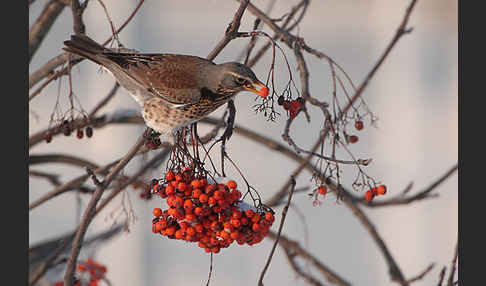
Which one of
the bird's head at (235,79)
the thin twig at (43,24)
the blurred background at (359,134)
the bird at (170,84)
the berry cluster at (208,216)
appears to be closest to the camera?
A: the berry cluster at (208,216)

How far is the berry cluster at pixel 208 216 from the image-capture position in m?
0.89

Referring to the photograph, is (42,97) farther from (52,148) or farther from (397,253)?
(397,253)

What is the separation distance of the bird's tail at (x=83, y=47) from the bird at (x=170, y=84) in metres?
0.02

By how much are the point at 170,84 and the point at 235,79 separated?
176 mm

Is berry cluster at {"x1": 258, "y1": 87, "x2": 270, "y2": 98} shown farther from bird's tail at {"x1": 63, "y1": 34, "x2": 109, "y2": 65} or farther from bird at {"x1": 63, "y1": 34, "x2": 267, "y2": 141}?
bird's tail at {"x1": 63, "y1": 34, "x2": 109, "y2": 65}

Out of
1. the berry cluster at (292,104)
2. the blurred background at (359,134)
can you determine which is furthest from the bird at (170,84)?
the blurred background at (359,134)

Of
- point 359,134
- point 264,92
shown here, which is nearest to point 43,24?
point 264,92

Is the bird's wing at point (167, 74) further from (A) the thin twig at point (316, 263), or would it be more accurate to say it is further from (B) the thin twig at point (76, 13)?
(A) the thin twig at point (316, 263)

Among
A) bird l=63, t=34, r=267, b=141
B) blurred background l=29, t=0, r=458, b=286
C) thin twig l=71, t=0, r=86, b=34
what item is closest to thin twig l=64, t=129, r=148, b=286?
bird l=63, t=34, r=267, b=141

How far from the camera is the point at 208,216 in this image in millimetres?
915

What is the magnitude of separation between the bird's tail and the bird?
0.06 ft

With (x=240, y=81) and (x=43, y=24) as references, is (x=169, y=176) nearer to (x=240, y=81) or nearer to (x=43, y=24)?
(x=240, y=81)

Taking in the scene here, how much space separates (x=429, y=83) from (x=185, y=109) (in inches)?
108

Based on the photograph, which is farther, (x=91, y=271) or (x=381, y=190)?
(x=91, y=271)
